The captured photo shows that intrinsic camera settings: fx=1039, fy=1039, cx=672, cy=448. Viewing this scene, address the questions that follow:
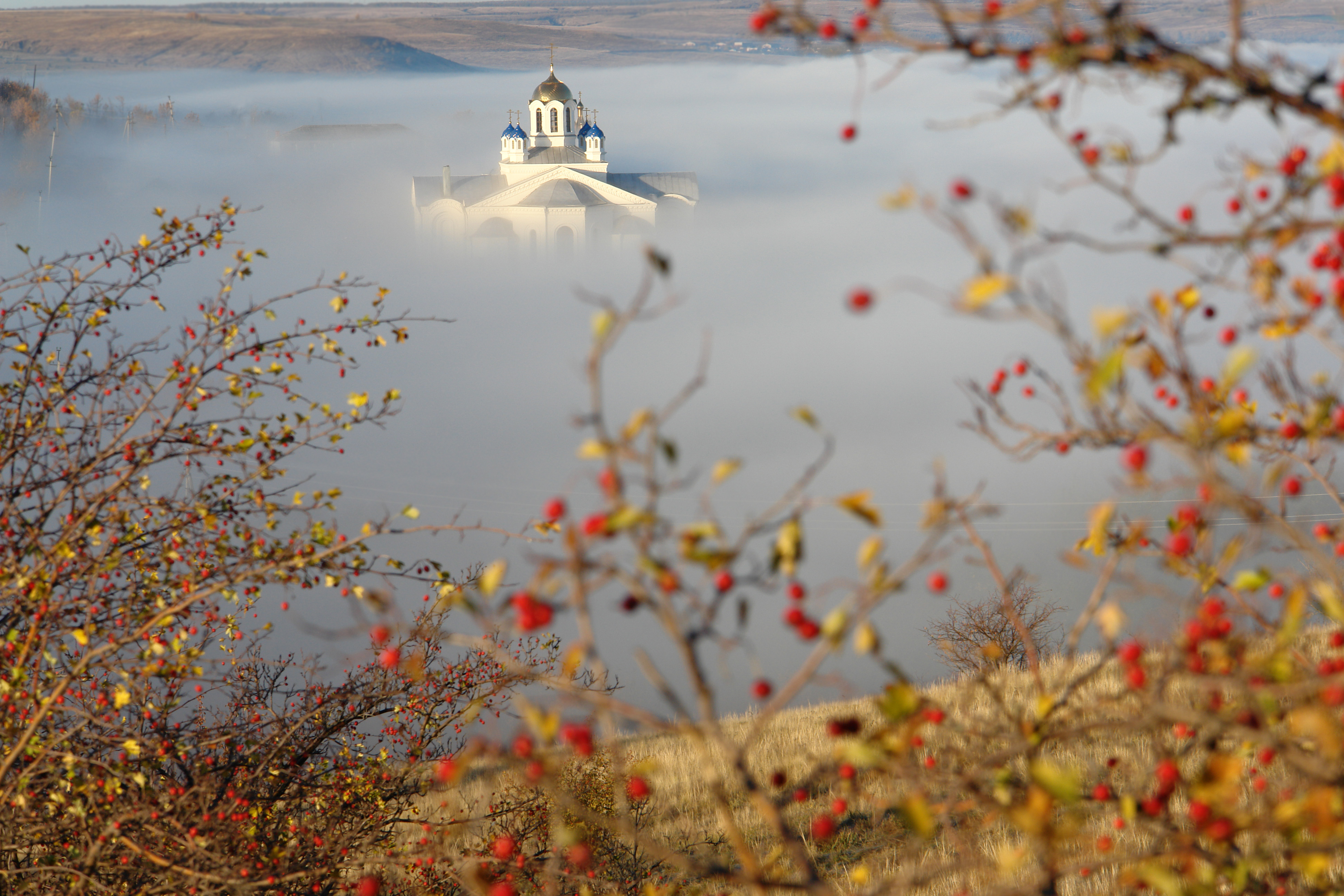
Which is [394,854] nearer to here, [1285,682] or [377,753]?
[377,753]

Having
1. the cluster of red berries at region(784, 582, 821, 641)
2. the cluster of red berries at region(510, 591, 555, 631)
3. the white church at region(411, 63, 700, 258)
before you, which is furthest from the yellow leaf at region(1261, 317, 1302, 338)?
the white church at region(411, 63, 700, 258)

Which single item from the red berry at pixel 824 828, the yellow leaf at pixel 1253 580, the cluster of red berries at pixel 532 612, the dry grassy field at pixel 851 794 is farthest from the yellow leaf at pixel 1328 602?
the cluster of red berries at pixel 532 612

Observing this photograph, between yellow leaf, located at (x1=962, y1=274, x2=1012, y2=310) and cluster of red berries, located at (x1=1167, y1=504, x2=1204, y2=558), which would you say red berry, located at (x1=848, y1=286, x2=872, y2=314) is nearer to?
yellow leaf, located at (x1=962, y1=274, x2=1012, y2=310)

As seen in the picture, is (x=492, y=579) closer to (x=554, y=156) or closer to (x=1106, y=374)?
(x=1106, y=374)

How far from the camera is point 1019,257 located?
6.22 ft

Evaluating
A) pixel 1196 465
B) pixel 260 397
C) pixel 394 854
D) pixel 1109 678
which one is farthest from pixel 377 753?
pixel 1109 678

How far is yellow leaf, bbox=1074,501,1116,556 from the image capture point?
2111 millimetres

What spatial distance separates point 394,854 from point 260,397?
2.06 metres

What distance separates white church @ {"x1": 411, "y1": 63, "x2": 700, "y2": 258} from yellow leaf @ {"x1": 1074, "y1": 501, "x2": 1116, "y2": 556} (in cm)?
5469

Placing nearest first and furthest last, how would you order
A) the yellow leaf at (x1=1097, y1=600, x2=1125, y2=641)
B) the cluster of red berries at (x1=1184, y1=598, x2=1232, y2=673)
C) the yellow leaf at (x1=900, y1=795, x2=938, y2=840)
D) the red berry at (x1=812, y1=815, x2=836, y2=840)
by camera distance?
the yellow leaf at (x1=900, y1=795, x2=938, y2=840)
the cluster of red berries at (x1=1184, y1=598, x2=1232, y2=673)
the yellow leaf at (x1=1097, y1=600, x2=1125, y2=641)
the red berry at (x1=812, y1=815, x2=836, y2=840)

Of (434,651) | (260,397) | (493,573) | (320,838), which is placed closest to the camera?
(493,573)

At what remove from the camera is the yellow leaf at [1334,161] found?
202cm

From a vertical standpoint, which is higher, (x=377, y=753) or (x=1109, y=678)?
(x=377, y=753)

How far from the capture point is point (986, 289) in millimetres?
1763
